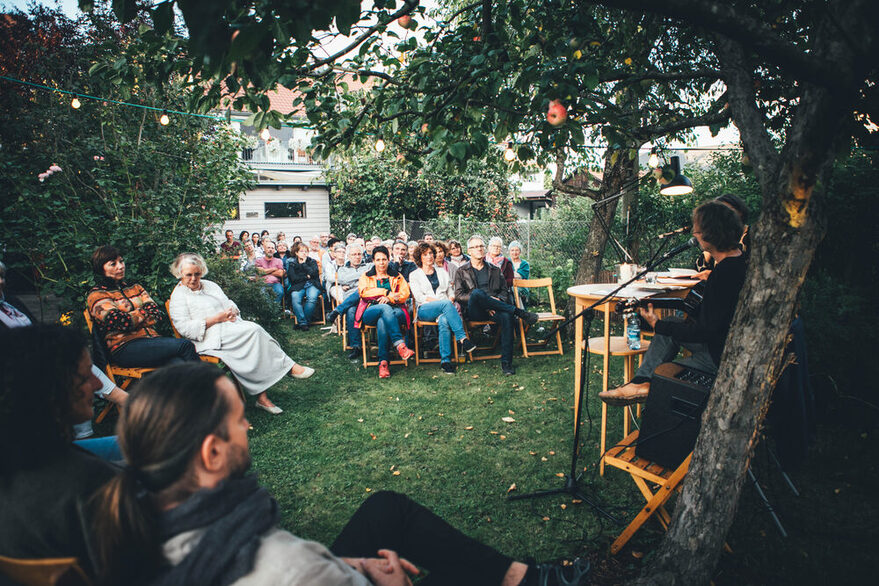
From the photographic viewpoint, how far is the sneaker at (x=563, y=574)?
72.6 inches

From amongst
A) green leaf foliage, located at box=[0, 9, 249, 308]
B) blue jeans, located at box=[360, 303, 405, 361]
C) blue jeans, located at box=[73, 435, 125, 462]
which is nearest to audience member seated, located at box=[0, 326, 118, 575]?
blue jeans, located at box=[73, 435, 125, 462]

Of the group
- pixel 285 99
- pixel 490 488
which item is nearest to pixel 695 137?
pixel 490 488

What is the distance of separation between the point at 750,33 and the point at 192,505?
6.90ft

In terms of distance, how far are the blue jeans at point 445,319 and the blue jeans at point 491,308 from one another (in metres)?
0.30

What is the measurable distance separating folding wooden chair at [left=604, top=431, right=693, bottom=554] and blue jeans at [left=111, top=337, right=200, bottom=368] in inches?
146

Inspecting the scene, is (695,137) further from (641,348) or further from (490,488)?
(490,488)

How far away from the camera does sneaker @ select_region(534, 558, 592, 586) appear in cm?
184

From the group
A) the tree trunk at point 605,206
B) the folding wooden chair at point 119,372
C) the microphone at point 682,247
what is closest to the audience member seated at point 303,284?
the folding wooden chair at point 119,372

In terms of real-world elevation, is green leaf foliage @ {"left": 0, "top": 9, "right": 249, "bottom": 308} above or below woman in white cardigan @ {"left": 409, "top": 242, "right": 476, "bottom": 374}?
above

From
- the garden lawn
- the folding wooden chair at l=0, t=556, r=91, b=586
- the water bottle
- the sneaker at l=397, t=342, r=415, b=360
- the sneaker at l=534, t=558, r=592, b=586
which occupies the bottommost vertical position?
the garden lawn

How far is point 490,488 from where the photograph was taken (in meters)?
3.39

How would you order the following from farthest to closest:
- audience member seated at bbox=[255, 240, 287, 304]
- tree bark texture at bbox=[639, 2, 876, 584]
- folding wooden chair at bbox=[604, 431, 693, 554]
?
audience member seated at bbox=[255, 240, 287, 304] < folding wooden chair at bbox=[604, 431, 693, 554] < tree bark texture at bbox=[639, 2, 876, 584]

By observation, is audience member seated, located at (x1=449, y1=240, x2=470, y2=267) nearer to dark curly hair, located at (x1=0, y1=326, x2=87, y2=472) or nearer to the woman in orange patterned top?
the woman in orange patterned top

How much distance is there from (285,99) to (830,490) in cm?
2994
